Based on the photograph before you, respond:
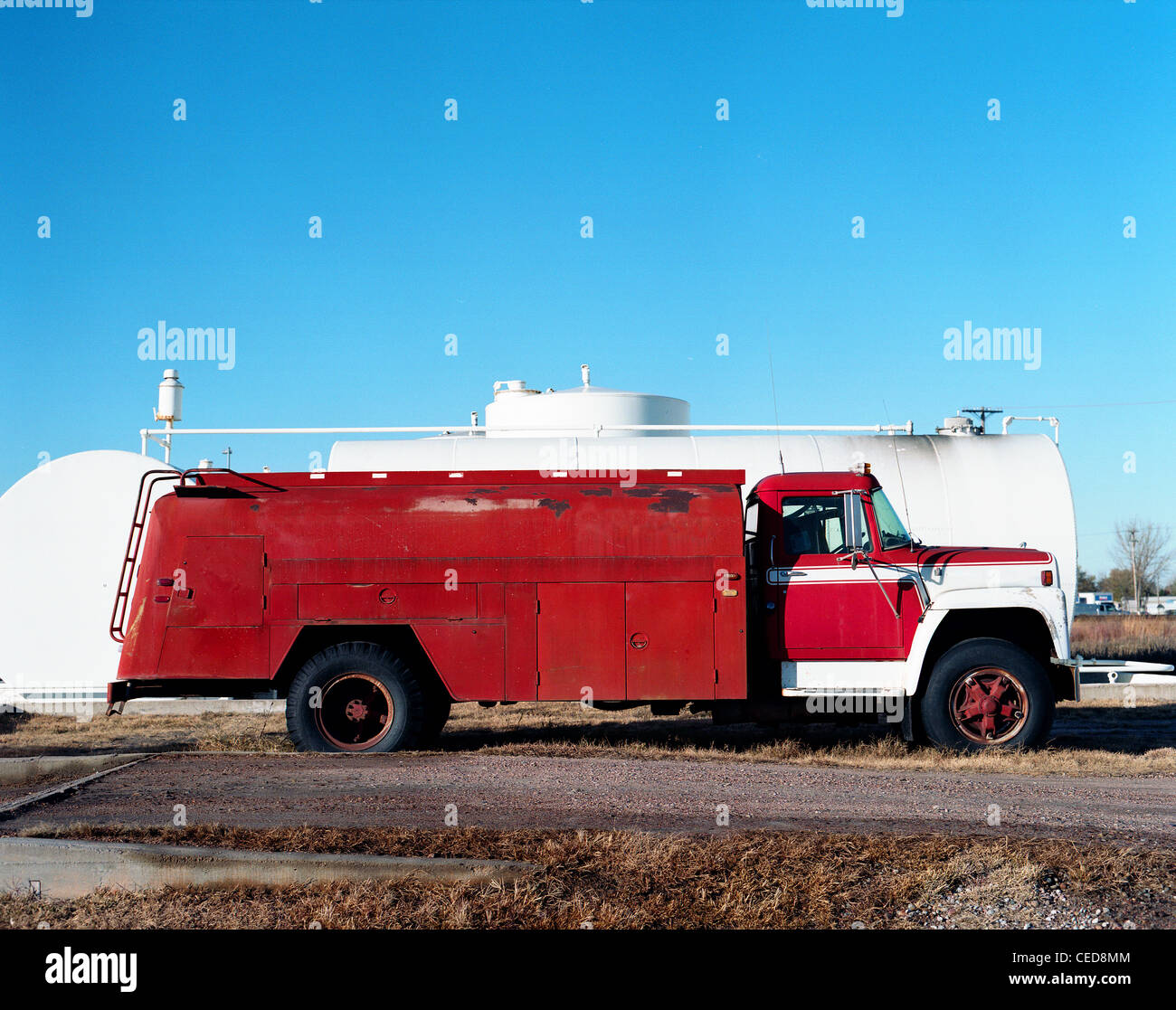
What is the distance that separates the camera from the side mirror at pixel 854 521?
10883mm

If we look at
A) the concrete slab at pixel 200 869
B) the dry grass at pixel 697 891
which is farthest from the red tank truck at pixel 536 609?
the concrete slab at pixel 200 869

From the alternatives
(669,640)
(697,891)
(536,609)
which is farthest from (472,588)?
(697,891)

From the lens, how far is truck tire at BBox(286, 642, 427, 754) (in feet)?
34.5

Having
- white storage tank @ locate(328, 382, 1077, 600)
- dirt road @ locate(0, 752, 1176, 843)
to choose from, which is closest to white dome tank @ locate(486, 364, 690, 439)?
white storage tank @ locate(328, 382, 1077, 600)

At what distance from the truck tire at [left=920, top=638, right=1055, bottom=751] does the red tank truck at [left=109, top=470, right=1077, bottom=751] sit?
2cm

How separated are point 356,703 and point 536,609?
200 centimetres

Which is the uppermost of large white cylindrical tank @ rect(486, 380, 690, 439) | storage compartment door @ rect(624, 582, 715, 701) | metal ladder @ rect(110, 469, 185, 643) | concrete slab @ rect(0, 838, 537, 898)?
large white cylindrical tank @ rect(486, 380, 690, 439)

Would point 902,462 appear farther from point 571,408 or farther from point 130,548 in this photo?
point 130,548

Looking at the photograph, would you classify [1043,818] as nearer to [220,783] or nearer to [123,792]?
[220,783]

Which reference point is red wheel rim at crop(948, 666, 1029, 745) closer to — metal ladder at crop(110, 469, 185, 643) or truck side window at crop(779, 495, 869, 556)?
truck side window at crop(779, 495, 869, 556)

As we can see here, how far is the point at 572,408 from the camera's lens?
63.0 feet

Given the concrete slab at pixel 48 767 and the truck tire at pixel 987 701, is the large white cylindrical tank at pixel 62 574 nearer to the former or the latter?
the concrete slab at pixel 48 767

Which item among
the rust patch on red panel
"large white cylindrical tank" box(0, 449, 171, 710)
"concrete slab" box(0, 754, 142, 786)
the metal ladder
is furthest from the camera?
"large white cylindrical tank" box(0, 449, 171, 710)
